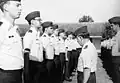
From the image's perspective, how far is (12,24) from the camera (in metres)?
2.39

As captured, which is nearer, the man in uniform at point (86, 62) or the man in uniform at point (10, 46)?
the man in uniform at point (10, 46)

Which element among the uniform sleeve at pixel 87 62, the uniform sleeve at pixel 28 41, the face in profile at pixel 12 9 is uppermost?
the face in profile at pixel 12 9

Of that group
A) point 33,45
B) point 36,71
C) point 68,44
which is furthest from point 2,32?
point 68,44

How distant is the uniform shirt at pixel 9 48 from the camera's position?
228 centimetres

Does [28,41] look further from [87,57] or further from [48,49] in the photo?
[87,57]

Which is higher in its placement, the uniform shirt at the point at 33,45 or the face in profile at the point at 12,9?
the face in profile at the point at 12,9

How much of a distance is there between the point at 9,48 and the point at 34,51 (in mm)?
1730

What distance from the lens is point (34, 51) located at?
4027mm

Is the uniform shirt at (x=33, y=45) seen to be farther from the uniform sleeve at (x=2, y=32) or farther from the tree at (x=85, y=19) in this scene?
the tree at (x=85, y=19)

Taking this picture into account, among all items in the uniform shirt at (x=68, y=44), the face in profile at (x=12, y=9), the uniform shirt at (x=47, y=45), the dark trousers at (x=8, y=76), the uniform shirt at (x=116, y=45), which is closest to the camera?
the dark trousers at (x=8, y=76)

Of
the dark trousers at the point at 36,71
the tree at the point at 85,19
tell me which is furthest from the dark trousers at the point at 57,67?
the tree at the point at 85,19

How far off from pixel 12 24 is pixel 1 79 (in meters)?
0.50

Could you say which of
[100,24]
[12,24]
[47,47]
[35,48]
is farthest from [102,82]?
[100,24]

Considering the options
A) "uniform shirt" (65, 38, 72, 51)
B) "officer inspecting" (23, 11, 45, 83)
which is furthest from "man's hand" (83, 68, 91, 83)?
"uniform shirt" (65, 38, 72, 51)
